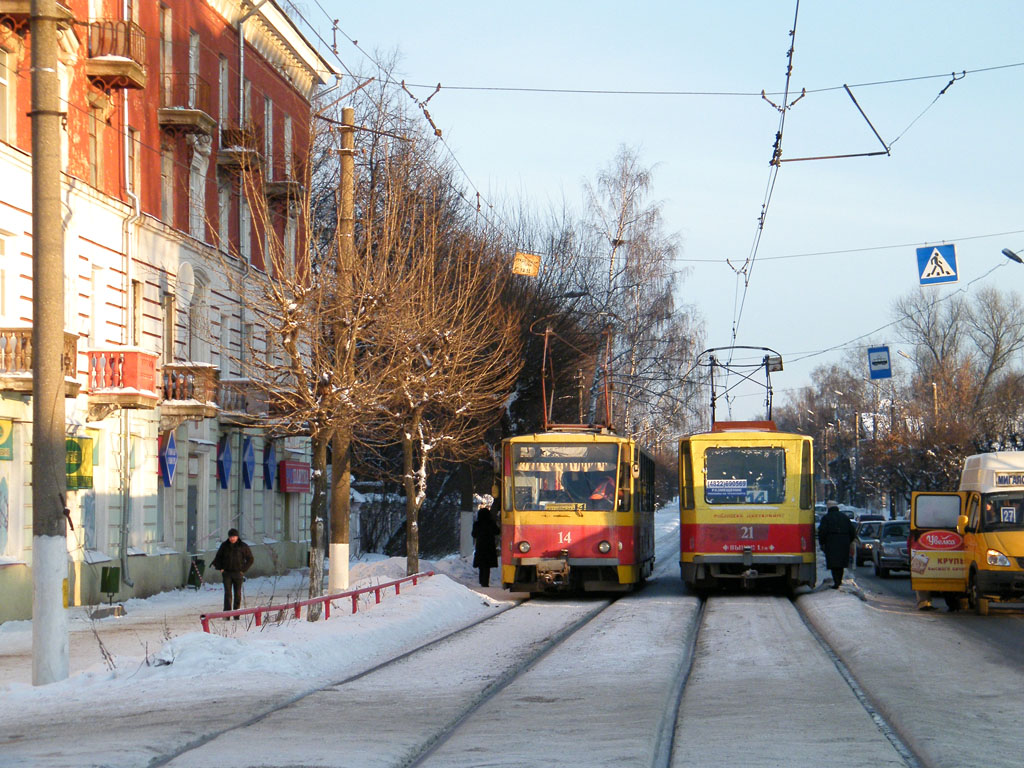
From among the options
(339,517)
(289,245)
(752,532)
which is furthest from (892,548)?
(339,517)

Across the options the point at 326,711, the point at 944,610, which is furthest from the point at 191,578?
the point at 326,711

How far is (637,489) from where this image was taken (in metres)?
25.3

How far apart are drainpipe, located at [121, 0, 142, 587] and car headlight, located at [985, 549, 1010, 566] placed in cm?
1610

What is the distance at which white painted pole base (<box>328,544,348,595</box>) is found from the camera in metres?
21.2

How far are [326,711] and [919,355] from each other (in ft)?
245

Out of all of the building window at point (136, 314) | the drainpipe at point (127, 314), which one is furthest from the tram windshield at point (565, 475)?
the building window at point (136, 314)

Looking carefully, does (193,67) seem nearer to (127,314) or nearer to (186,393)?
(127,314)

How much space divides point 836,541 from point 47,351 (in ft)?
54.8

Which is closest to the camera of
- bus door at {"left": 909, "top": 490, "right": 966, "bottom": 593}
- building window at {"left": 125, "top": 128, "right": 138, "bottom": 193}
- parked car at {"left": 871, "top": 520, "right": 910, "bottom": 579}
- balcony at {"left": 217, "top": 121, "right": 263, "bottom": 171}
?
bus door at {"left": 909, "top": 490, "right": 966, "bottom": 593}

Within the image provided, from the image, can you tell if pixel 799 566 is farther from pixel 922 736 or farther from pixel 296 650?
pixel 922 736

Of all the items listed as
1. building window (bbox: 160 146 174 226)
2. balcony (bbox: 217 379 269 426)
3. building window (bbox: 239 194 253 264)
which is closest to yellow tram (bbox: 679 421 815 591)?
balcony (bbox: 217 379 269 426)

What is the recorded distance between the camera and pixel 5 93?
75.4 ft

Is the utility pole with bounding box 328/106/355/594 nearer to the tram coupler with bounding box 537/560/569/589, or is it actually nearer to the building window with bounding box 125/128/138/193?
the tram coupler with bounding box 537/560/569/589

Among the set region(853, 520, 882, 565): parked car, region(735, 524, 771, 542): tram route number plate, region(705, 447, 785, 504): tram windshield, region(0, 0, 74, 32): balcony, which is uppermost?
region(0, 0, 74, 32): balcony
